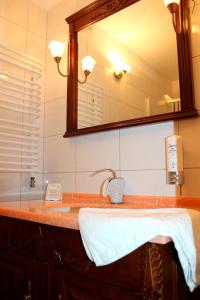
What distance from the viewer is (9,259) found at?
1.18m

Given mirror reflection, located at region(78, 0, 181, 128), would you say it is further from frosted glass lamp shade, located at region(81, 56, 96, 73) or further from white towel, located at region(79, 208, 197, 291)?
white towel, located at region(79, 208, 197, 291)

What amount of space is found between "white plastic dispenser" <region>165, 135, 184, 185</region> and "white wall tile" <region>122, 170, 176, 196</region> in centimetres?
8

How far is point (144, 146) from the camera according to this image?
137 cm

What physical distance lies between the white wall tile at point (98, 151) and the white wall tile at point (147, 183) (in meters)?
0.12

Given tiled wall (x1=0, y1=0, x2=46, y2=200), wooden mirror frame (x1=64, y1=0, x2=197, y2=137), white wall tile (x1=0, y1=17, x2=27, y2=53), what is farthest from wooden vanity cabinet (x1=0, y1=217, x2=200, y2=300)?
white wall tile (x1=0, y1=17, x2=27, y2=53)

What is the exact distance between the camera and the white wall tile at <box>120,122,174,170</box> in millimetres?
1303

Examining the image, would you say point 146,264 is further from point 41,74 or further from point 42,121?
point 41,74

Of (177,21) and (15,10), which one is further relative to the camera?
(15,10)

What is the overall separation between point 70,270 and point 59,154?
1024 mm

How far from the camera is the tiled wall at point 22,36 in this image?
174cm

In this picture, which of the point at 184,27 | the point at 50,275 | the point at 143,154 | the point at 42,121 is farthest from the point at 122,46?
the point at 50,275

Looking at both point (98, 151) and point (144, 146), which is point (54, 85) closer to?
point (98, 151)

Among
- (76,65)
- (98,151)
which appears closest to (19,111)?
(76,65)

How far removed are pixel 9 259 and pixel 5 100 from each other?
1.00 metres
